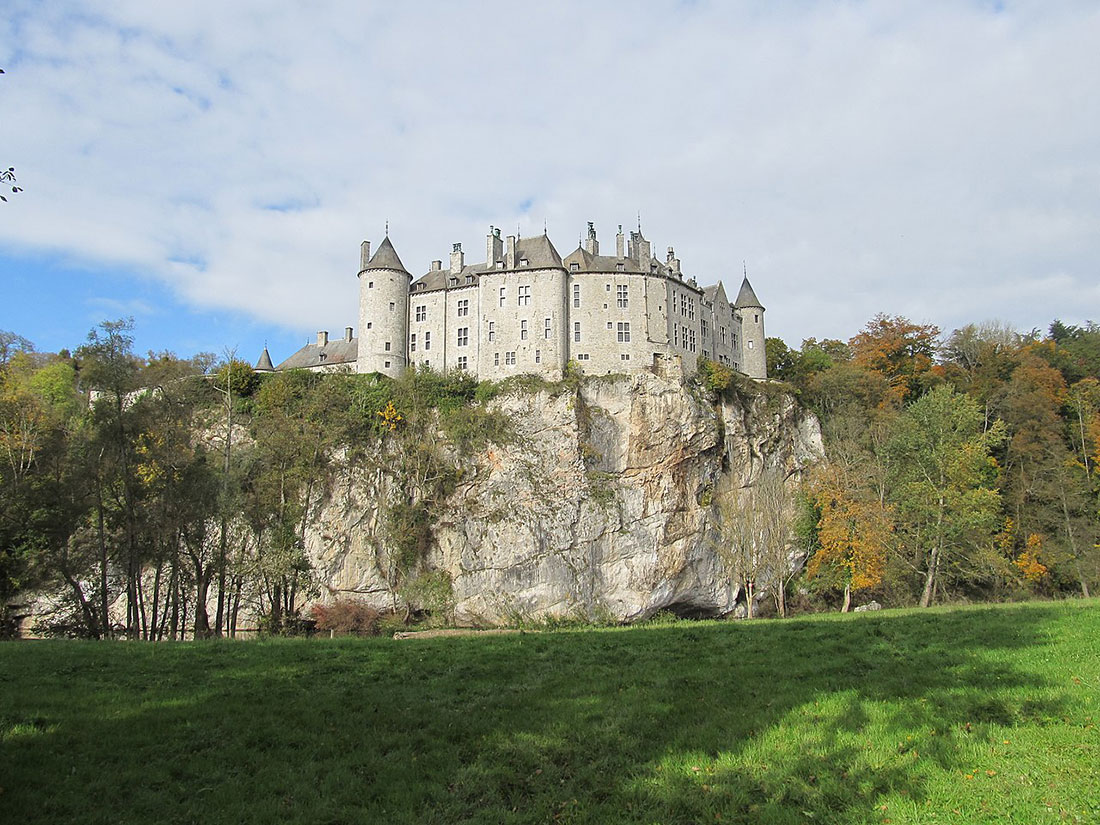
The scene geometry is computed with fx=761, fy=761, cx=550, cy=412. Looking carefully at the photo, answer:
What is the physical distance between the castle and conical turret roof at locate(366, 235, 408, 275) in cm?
8

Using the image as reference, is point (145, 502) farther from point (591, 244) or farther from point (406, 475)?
point (591, 244)

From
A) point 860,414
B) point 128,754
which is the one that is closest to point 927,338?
point 860,414

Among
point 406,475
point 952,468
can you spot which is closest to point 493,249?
point 406,475

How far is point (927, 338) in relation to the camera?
61.1 meters

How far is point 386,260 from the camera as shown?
194 feet

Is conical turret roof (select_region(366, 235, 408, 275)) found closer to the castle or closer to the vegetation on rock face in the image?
the castle

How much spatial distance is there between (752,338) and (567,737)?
58.2 metres

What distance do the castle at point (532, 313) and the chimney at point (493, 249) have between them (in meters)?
0.09

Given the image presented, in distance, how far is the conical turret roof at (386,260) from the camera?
5881 cm

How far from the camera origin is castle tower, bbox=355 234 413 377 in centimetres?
5731

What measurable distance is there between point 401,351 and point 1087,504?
46935mm

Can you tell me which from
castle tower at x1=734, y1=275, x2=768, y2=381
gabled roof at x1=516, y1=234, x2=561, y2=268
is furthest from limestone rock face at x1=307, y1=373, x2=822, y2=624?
castle tower at x1=734, y1=275, x2=768, y2=381

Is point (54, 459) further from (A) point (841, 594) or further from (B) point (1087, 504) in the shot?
(B) point (1087, 504)

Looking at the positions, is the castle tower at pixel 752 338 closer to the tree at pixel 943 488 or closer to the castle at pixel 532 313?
the castle at pixel 532 313
